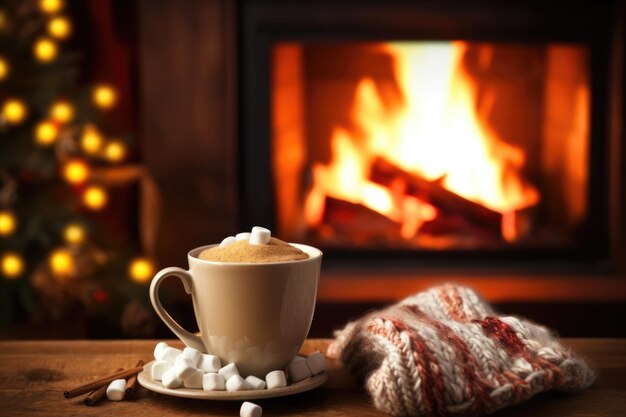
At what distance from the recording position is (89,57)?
2434 millimetres

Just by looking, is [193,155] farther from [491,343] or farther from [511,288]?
[491,343]

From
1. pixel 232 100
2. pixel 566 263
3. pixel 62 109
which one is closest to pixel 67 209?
pixel 62 109

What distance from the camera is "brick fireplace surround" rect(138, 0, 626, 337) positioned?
2.02 m

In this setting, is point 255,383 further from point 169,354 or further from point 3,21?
point 3,21

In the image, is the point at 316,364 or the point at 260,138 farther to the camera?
the point at 260,138

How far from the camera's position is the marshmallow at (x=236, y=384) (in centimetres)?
69

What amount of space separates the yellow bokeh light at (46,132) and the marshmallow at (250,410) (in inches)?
58.5

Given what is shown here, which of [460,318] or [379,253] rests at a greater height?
[460,318]

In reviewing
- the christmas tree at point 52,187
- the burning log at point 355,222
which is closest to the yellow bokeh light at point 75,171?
the christmas tree at point 52,187

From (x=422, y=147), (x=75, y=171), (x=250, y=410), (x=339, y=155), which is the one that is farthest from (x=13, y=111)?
(x=250, y=410)

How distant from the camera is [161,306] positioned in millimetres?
734

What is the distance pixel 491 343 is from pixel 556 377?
6 cm

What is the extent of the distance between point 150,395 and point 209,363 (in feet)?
0.18

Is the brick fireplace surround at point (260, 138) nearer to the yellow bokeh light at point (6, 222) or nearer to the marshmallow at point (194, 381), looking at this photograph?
the yellow bokeh light at point (6, 222)
